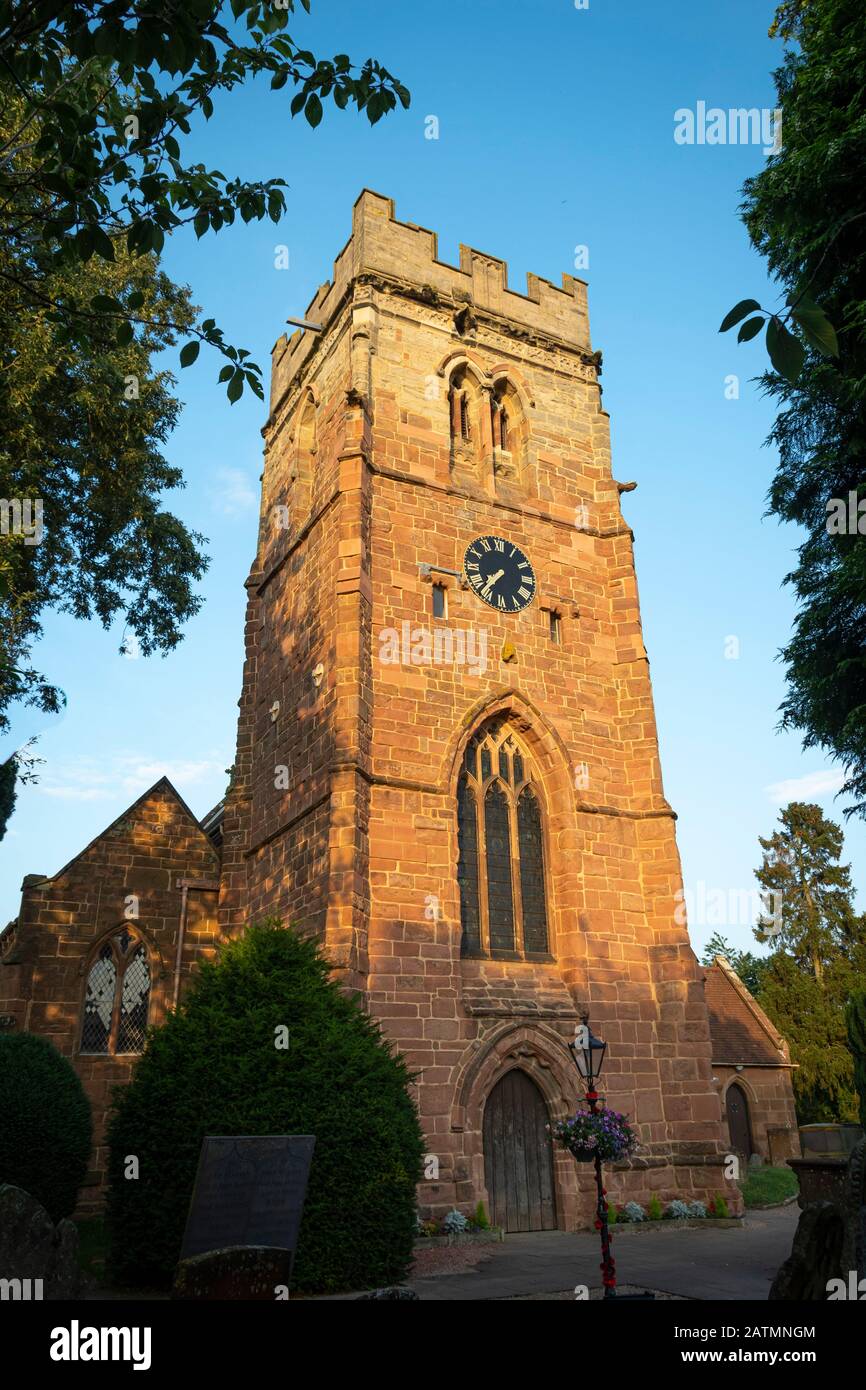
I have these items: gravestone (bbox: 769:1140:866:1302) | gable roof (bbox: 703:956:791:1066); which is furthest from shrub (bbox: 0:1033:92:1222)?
gable roof (bbox: 703:956:791:1066)

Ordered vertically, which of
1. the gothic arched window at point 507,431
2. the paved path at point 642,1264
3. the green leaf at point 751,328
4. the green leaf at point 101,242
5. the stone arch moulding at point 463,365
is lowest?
the paved path at point 642,1264

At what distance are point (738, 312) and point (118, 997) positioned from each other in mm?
16611

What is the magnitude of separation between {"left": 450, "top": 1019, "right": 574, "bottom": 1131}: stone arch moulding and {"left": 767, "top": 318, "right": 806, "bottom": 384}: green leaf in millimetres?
12880

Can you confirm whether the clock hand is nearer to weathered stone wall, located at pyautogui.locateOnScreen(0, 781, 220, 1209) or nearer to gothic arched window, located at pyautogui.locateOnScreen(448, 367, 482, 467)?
gothic arched window, located at pyautogui.locateOnScreen(448, 367, 482, 467)

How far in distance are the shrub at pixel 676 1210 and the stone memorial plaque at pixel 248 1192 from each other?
898 centimetres

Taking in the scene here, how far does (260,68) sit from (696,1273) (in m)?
12.2

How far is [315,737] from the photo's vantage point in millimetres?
16859

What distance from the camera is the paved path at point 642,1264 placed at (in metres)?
9.83

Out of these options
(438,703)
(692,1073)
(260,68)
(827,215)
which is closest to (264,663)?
(438,703)

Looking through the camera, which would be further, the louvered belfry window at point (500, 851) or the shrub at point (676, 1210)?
the louvered belfry window at point (500, 851)

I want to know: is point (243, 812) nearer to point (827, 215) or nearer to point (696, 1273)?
point (696, 1273)

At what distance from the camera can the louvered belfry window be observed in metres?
16.4

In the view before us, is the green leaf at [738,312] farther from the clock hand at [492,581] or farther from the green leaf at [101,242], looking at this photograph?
the clock hand at [492,581]

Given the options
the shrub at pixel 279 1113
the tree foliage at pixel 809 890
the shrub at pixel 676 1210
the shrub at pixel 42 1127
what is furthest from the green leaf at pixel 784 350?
the tree foliage at pixel 809 890
